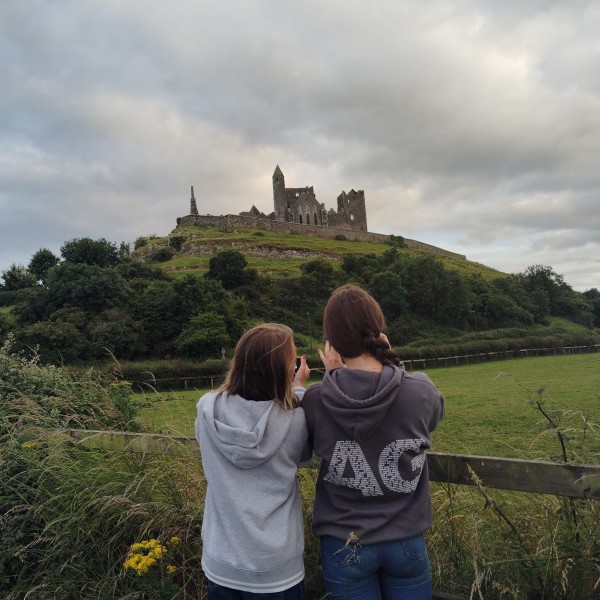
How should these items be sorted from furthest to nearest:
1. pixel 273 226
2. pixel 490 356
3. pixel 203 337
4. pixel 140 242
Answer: pixel 273 226
pixel 140 242
pixel 490 356
pixel 203 337

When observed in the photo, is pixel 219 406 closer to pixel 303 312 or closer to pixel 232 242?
pixel 303 312

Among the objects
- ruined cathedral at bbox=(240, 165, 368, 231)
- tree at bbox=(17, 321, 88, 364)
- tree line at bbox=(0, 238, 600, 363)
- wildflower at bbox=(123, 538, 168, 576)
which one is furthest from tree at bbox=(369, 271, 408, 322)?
wildflower at bbox=(123, 538, 168, 576)

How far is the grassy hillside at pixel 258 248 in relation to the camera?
67688 millimetres

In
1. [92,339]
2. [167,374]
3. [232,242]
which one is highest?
Answer: [232,242]

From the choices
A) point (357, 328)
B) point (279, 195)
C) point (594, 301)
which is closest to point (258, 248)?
point (279, 195)

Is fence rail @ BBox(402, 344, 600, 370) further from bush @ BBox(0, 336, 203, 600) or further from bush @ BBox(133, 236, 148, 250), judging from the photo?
bush @ BBox(133, 236, 148, 250)

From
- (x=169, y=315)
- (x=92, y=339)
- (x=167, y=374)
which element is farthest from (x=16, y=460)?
(x=169, y=315)

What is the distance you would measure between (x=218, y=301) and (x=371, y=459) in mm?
44418

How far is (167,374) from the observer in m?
33.0

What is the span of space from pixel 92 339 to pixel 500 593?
39.6m

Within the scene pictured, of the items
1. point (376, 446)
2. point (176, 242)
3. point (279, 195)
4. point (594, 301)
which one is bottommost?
point (376, 446)

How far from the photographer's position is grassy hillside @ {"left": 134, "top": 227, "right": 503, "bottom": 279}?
222 feet

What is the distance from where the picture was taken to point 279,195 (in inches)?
3907

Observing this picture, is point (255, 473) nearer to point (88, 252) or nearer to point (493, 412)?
point (493, 412)
